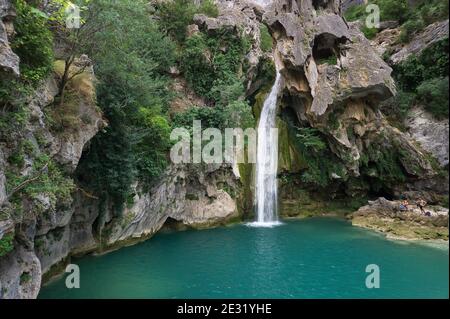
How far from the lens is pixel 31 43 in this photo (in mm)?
9961

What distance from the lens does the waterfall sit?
Answer: 2417cm

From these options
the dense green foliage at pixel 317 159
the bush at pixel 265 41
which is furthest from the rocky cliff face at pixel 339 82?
the bush at pixel 265 41

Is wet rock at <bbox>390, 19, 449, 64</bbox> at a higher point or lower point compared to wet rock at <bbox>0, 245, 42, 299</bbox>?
higher

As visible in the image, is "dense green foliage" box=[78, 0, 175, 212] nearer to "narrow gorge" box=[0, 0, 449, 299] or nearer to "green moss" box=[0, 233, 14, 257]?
"narrow gorge" box=[0, 0, 449, 299]

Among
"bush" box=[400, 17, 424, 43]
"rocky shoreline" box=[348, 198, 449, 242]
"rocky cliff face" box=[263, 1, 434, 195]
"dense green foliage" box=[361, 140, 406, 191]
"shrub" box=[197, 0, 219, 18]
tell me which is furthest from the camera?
"shrub" box=[197, 0, 219, 18]

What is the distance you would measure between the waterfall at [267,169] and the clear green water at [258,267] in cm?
419

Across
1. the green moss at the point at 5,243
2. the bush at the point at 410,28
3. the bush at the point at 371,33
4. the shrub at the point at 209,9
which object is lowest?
the green moss at the point at 5,243

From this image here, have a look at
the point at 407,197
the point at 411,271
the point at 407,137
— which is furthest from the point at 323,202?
the point at 411,271

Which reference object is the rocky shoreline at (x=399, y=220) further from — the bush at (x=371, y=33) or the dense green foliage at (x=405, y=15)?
the bush at (x=371, y=33)

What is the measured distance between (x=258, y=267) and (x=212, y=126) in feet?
34.6

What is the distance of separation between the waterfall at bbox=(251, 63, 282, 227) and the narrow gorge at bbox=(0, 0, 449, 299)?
107 mm

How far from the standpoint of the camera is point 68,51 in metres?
13.7

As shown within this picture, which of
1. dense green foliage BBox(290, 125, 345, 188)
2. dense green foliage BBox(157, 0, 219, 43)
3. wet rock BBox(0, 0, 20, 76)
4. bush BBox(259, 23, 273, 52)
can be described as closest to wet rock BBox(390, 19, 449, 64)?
dense green foliage BBox(290, 125, 345, 188)

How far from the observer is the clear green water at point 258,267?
11.7 metres
